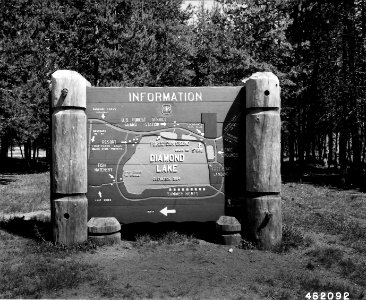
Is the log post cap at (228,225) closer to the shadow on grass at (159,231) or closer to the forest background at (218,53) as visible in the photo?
the shadow on grass at (159,231)

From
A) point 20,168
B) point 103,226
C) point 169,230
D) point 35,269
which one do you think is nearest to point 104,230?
point 103,226

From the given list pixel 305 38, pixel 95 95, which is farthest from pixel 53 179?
pixel 305 38

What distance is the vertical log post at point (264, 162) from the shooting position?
24.9ft

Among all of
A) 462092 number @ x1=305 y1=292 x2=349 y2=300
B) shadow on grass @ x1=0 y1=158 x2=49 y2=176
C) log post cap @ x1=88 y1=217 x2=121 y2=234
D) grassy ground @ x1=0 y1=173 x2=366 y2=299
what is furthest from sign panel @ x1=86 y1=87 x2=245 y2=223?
shadow on grass @ x1=0 y1=158 x2=49 y2=176

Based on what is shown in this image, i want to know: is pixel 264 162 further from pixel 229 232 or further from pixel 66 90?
pixel 66 90

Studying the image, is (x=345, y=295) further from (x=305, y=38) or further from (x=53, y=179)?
(x=305, y=38)

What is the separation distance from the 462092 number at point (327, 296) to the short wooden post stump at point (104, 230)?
370 cm

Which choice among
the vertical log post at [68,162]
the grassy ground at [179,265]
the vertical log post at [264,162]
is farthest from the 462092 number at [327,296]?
the vertical log post at [68,162]

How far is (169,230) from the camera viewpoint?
8289 mm

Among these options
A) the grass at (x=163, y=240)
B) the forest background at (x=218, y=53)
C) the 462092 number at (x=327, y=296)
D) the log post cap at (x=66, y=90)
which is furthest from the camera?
the forest background at (x=218, y=53)

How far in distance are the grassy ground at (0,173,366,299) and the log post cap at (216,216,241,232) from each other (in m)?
0.32

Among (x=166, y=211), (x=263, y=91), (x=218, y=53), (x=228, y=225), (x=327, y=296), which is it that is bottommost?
(x=327, y=296)

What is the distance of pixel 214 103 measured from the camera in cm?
798

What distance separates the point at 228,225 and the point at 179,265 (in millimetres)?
1446
